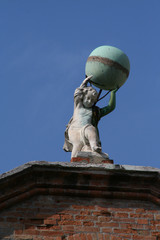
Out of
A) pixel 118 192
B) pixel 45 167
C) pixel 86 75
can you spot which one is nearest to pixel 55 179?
pixel 45 167

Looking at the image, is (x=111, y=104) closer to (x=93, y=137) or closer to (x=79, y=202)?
(x=93, y=137)

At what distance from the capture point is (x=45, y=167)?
13000 mm

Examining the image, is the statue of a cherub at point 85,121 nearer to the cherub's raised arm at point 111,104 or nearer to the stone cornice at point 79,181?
the cherub's raised arm at point 111,104

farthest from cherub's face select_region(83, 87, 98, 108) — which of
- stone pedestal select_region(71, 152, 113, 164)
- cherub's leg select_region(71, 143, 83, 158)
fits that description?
stone pedestal select_region(71, 152, 113, 164)

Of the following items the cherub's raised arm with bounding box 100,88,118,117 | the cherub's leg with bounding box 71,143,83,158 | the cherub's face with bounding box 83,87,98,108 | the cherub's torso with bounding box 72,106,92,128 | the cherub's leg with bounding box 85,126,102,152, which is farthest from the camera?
the cherub's raised arm with bounding box 100,88,118,117

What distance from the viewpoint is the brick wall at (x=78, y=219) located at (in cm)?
1257

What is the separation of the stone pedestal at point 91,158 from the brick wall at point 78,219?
83 cm

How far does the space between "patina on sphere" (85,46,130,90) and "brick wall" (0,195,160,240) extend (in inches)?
122

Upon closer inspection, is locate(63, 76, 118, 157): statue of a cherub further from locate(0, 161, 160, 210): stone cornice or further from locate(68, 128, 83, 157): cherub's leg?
locate(0, 161, 160, 210): stone cornice

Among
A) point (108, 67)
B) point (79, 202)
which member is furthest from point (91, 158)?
point (108, 67)

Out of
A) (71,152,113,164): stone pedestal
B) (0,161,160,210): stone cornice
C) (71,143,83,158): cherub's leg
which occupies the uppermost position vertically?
(71,143,83,158): cherub's leg

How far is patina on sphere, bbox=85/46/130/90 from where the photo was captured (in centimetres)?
1505

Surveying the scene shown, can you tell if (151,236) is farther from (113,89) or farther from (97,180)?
(113,89)

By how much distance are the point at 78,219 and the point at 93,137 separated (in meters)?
2.01
